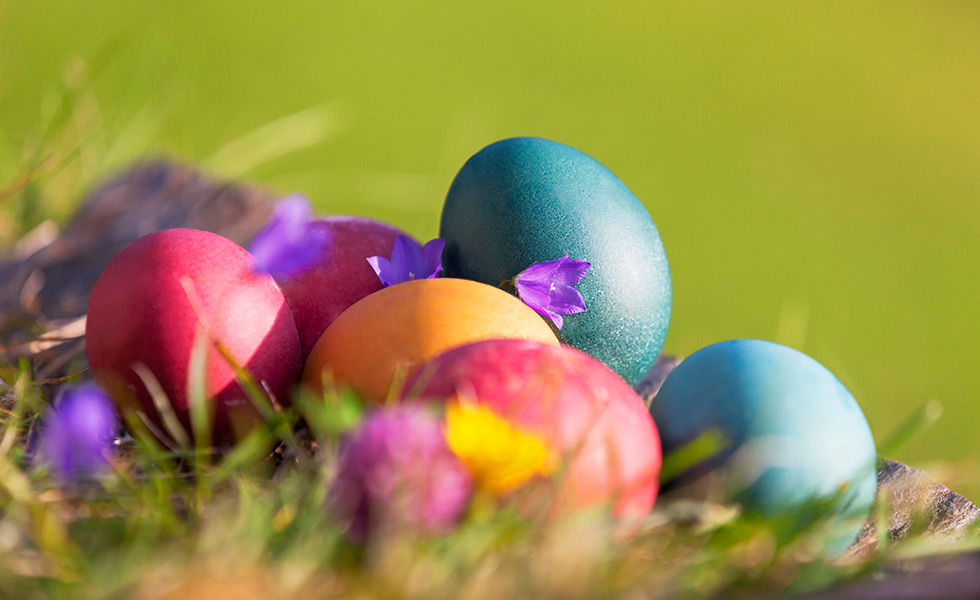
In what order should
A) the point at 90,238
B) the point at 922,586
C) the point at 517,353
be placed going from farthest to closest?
the point at 90,238 → the point at 517,353 → the point at 922,586

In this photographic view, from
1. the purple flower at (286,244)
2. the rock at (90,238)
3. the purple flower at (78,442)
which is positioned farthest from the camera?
the rock at (90,238)

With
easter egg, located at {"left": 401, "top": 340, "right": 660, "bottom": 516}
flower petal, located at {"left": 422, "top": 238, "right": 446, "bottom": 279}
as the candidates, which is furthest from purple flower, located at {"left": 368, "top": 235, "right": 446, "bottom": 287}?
easter egg, located at {"left": 401, "top": 340, "right": 660, "bottom": 516}

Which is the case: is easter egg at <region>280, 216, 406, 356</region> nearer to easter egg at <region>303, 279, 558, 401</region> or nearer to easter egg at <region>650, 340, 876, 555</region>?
easter egg at <region>303, 279, 558, 401</region>

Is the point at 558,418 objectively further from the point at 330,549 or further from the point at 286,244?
the point at 286,244

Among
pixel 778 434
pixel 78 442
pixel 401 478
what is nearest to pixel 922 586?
pixel 778 434

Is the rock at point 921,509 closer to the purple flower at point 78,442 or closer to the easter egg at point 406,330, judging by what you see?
the easter egg at point 406,330

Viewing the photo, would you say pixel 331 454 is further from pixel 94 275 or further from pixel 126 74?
pixel 126 74

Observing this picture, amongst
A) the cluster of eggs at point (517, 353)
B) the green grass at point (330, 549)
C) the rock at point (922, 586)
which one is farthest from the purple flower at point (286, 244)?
the rock at point (922, 586)
